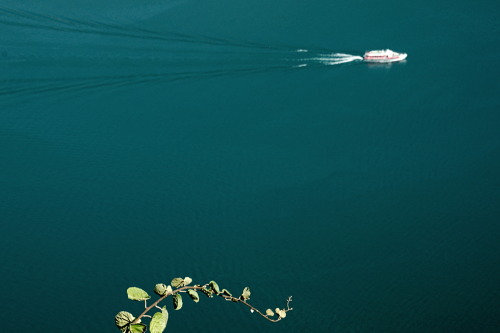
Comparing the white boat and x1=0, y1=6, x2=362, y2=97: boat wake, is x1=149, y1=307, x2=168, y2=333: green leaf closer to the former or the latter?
x1=0, y1=6, x2=362, y2=97: boat wake

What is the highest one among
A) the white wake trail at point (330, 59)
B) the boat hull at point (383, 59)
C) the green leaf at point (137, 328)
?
the white wake trail at point (330, 59)

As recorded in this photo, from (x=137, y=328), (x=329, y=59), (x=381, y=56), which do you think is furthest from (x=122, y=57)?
(x=137, y=328)

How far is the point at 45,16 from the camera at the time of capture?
11.8m

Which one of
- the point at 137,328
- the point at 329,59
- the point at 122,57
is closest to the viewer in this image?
the point at 137,328

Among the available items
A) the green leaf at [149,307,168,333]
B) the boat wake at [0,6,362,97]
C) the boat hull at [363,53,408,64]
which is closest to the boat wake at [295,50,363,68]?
the boat wake at [0,6,362,97]

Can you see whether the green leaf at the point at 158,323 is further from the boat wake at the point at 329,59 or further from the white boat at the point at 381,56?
the white boat at the point at 381,56

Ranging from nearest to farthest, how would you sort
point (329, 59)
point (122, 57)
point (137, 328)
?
point (137, 328)
point (122, 57)
point (329, 59)

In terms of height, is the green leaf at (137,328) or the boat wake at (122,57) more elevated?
the boat wake at (122,57)

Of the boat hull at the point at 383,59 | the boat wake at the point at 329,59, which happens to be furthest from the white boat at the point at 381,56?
the boat wake at the point at 329,59

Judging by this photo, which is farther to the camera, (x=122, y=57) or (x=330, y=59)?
(x=330, y=59)

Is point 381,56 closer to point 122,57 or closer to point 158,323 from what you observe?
point 122,57

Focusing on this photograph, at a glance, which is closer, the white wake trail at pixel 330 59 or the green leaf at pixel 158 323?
the green leaf at pixel 158 323

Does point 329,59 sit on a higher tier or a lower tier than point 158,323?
higher

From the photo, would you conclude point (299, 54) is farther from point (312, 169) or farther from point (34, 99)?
point (34, 99)
